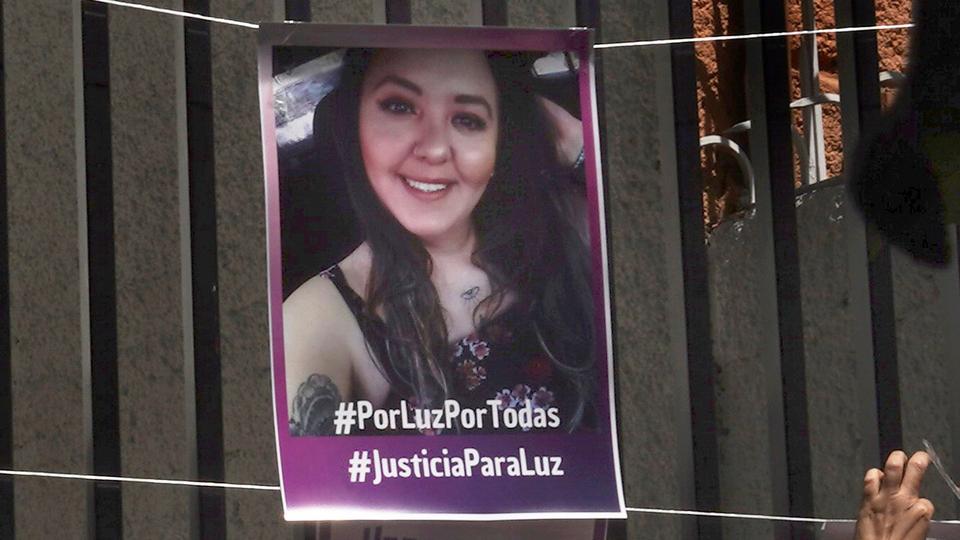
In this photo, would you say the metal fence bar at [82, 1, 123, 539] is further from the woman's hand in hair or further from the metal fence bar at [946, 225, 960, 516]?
the metal fence bar at [946, 225, 960, 516]

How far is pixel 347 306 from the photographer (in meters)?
2.83

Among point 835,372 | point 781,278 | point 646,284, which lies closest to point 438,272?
point 646,284

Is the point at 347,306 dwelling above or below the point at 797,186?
below

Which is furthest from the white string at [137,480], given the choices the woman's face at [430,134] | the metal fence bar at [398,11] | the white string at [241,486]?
the metal fence bar at [398,11]

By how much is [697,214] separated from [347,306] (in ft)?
2.18

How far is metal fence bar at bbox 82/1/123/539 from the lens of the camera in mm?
2912

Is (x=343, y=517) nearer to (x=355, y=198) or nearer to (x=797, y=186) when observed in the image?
(x=355, y=198)

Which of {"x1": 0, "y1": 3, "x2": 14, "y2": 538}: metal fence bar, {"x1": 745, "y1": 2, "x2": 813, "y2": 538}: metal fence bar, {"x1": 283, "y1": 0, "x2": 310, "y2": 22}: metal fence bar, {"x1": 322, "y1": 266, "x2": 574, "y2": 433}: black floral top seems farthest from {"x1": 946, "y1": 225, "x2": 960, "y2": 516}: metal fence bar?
{"x1": 0, "y1": 3, "x2": 14, "y2": 538}: metal fence bar

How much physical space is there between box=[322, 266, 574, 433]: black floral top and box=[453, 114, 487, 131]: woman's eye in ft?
0.99

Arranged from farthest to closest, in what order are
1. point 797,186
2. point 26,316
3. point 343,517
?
1. point 797,186
2. point 26,316
3. point 343,517

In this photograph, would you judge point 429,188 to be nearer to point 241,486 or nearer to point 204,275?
point 204,275

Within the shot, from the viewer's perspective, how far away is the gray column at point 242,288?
2.97 meters

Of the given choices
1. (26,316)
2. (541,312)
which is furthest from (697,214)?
(26,316)

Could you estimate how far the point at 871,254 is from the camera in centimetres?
305
